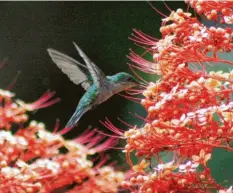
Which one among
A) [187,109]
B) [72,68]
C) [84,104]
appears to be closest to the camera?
[187,109]

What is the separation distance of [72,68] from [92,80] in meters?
0.07

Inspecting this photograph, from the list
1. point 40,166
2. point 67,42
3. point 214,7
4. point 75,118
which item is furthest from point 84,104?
point 214,7

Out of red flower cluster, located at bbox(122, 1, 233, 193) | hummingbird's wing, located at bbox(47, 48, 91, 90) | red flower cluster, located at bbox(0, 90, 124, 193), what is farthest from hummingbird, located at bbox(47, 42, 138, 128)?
red flower cluster, located at bbox(122, 1, 233, 193)

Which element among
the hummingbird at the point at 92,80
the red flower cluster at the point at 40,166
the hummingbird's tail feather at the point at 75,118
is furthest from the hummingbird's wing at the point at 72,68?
the red flower cluster at the point at 40,166

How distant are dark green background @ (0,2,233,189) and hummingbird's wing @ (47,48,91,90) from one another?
0.08 meters

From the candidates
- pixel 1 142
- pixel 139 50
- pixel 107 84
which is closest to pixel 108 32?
pixel 139 50

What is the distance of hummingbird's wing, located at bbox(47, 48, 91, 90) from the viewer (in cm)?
162

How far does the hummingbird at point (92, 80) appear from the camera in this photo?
1.63m

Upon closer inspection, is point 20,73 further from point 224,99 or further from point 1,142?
point 224,99

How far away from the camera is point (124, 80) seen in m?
1.71

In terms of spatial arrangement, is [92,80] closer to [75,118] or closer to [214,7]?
[75,118]

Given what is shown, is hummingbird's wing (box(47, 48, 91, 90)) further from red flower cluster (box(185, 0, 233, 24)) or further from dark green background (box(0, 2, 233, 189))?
red flower cluster (box(185, 0, 233, 24))

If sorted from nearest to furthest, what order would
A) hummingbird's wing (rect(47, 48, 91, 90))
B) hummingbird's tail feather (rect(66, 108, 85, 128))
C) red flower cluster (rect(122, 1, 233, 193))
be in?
red flower cluster (rect(122, 1, 233, 193)), hummingbird's wing (rect(47, 48, 91, 90)), hummingbird's tail feather (rect(66, 108, 85, 128))

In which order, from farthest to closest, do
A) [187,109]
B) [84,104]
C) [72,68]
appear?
1. [84,104]
2. [72,68]
3. [187,109]
